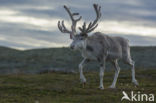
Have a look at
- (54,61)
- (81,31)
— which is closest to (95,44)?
(81,31)


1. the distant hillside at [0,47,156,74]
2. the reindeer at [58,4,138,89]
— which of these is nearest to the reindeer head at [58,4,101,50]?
the reindeer at [58,4,138,89]

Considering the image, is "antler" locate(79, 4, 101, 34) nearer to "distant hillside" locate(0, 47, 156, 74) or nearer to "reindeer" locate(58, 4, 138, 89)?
"reindeer" locate(58, 4, 138, 89)

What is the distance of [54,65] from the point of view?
58.0 metres

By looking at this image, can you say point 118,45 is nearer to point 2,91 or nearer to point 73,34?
point 73,34

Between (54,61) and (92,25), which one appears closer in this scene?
Result: (92,25)

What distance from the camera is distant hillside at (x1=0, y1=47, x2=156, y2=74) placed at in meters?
54.9

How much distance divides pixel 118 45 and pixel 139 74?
51.7ft

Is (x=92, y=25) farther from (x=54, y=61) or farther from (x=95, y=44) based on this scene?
(x=54, y=61)

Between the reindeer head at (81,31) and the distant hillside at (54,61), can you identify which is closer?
the reindeer head at (81,31)

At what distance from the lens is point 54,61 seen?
60.6m

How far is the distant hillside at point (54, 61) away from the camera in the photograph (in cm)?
5488

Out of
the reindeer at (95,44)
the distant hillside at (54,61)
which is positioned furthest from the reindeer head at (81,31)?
the distant hillside at (54,61)

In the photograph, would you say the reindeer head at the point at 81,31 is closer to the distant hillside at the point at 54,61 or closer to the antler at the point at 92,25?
the antler at the point at 92,25

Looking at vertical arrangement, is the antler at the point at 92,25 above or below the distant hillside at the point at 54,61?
above
